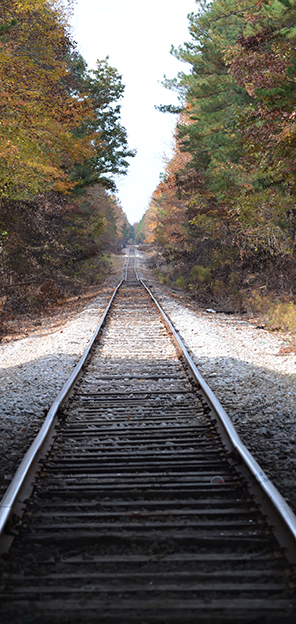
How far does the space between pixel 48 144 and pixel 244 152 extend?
598 cm

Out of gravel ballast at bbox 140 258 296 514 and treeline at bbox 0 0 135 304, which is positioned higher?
treeline at bbox 0 0 135 304

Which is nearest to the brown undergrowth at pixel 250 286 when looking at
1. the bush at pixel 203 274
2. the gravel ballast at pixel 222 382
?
the bush at pixel 203 274

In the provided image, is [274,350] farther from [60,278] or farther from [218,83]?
[60,278]

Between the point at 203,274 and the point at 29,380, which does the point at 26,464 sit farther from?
the point at 203,274

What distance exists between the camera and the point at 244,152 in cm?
1159

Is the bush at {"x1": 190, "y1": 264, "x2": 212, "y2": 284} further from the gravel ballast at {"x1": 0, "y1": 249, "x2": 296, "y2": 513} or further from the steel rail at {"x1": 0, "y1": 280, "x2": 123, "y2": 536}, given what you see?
the steel rail at {"x1": 0, "y1": 280, "x2": 123, "y2": 536}

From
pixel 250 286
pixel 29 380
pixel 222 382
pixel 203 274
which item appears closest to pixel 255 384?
pixel 222 382

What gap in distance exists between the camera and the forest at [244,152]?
10547 mm

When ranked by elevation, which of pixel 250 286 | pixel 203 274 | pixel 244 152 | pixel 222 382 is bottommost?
pixel 203 274

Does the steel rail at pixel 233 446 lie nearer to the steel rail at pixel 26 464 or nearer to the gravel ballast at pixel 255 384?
the steel rail at pixel 26 464

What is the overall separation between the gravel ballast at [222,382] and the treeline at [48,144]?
18.3 ft

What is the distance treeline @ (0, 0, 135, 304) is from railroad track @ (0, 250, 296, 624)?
861cm

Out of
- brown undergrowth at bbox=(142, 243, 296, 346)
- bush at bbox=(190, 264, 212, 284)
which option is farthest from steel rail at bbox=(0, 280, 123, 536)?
bush at bbox=(190, 264, 212, 284)

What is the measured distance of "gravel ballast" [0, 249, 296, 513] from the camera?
14.7 feet
